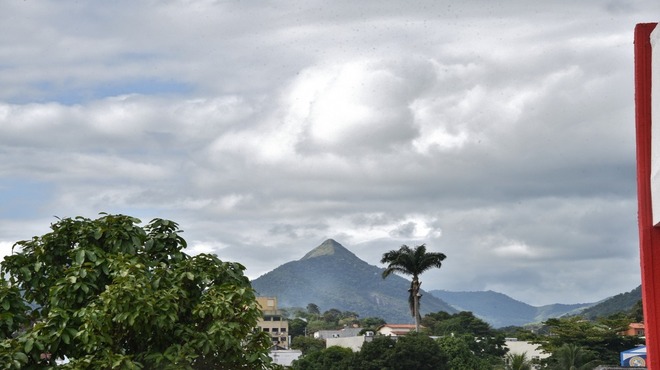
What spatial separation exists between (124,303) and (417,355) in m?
72.1

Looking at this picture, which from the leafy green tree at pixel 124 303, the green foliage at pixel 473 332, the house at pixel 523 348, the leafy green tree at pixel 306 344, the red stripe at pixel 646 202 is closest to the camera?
the red stripe at pixel 646 202

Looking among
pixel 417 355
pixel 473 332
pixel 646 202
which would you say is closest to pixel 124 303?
pixel 646 202

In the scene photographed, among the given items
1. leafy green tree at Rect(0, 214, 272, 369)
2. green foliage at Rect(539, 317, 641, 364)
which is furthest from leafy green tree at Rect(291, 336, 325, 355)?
leafy green tree at Rect(0, 214, 272, 369)

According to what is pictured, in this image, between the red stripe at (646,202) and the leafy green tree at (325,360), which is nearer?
the red stripe at (646,202)

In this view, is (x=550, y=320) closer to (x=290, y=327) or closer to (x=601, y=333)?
(x=601, y=333)

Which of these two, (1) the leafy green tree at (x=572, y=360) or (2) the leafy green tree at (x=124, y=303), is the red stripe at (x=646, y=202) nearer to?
(2) the leafy green tree at (x=124, y=303)

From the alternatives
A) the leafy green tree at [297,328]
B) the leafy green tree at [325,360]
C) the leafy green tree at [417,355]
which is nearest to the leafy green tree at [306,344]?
the leafy green tree at [325,360]

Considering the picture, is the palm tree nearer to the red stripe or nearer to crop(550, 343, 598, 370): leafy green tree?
crop(550, 343, 598, 370): leafy green tree

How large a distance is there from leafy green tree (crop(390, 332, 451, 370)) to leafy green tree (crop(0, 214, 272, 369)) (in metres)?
69.7

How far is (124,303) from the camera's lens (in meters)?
9.70

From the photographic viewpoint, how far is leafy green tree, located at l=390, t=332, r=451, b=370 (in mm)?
79562

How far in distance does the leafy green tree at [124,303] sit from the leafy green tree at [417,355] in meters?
69.7

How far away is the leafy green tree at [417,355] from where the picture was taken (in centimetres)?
7956

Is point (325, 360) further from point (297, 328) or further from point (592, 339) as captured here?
→ point (297, 328)
